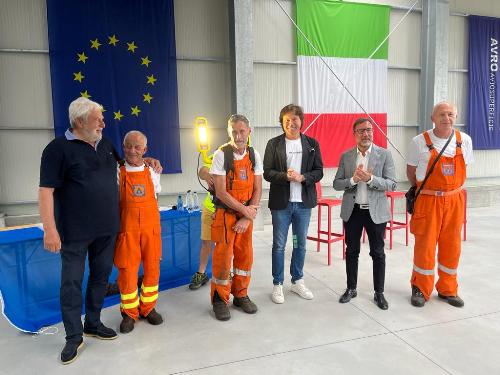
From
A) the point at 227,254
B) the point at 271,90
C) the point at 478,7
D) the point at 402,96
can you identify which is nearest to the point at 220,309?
the point at 227,254

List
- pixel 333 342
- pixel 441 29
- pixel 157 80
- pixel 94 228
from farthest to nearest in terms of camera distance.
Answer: pixel 441 29, pixel 157 80, pixel 333 342, pixel 94 228

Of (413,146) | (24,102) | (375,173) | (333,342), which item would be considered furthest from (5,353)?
(24,102)

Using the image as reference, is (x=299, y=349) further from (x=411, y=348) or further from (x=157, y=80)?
(x=157, y=80)

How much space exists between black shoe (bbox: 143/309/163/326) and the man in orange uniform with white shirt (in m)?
2.00

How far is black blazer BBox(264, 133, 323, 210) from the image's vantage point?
120 inches

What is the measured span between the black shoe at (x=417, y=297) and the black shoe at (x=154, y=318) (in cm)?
199

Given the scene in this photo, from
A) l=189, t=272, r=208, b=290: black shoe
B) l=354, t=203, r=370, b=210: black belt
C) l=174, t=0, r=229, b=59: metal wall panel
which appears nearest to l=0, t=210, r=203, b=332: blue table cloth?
l=189, t=272, r=208, b=290: black shoe

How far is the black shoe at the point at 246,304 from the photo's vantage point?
302 cm

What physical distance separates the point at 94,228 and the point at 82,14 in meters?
4.72

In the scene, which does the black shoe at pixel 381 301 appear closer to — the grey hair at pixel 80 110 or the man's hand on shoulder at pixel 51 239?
the man's hand on shoulder at pixel 51 239

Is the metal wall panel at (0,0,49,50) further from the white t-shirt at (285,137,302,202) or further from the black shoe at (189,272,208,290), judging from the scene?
the white t-shirt at (285,137,302,202)

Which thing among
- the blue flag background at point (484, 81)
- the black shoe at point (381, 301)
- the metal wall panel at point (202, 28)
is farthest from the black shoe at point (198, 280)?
the blue flag background at point (484, 81)

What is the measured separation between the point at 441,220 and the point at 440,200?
0.16 m

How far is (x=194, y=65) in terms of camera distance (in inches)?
258
